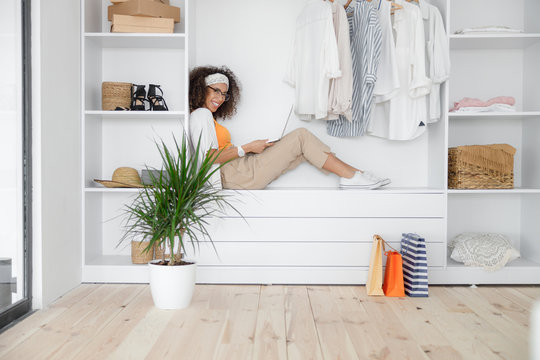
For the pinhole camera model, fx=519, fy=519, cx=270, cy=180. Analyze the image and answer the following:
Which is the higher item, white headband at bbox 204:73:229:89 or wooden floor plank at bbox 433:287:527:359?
white headband at bbox 204:73:229:89

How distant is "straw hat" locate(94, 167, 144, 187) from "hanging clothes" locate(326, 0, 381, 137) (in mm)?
1327

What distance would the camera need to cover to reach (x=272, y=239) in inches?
125

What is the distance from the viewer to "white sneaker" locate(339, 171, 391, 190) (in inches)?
126

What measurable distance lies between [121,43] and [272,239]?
1.65 m

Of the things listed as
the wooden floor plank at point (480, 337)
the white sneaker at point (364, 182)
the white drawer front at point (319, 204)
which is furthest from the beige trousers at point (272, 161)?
the wooden floor plank at point (480, 337)

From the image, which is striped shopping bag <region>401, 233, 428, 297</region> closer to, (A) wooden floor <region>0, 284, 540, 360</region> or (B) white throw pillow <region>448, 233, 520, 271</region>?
(A) wooden floor <region>0, 284, 540, 360</region>

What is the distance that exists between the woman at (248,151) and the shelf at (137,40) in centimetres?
24

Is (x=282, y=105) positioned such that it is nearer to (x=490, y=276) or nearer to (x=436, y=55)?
(x=436, y=55)

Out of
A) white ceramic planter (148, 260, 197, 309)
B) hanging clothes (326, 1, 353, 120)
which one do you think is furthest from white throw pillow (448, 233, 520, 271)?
white ceramic planter (148, 260, 197, 309)

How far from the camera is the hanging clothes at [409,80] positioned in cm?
333

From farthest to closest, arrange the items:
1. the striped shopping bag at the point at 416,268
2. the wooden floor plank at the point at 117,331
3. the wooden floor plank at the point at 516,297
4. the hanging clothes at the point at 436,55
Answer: the hanging clothes at the point at 436,55, the striped shopping bag at the point at 416,268, the wooden floor plank at the point at 516,297, the wooden floor plank at the point at 117,331

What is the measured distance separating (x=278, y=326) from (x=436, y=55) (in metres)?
2.01

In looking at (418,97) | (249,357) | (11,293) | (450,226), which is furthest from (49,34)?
(450,226)

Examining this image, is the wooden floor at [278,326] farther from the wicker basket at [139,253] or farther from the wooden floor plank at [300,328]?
the wicker basket at [139,253]
